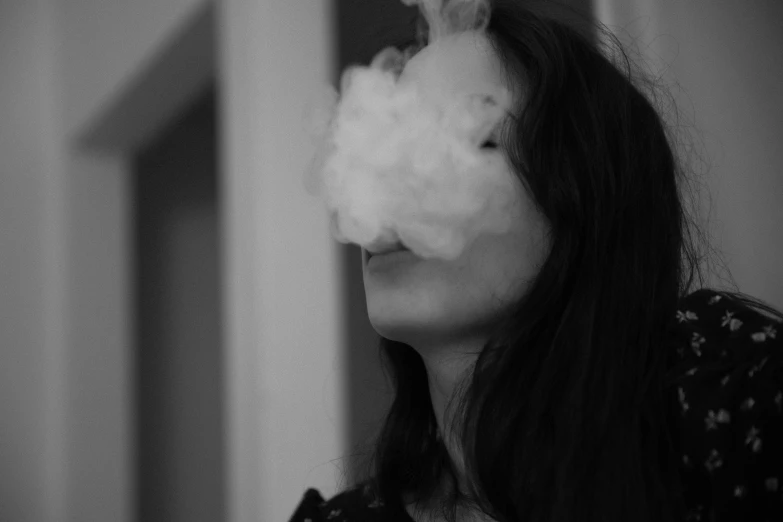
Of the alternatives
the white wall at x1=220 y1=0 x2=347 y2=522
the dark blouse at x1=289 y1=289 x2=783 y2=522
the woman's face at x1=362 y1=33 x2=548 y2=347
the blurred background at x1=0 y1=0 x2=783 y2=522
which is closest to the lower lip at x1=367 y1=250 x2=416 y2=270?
the woman's face at x1=362 y1=33 x2=548 y2=347

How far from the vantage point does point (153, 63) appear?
7.75 feet

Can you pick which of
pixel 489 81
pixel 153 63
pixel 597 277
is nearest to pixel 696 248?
pixel 597 277

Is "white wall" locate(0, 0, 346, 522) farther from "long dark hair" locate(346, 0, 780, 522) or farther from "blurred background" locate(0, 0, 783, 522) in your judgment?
"long dark hair" locate(346, 0, 780, 522)

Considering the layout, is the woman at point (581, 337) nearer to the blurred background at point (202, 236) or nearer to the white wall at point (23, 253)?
the blurred background at point (202, 236)

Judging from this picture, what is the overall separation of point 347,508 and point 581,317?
15.9 inches

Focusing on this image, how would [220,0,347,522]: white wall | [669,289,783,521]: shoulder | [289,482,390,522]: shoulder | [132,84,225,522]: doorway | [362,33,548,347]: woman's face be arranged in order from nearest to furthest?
1. [669,289,783,521]: shoulder
2. [362,33,548,347]: woman's face
3. [289,482,390,522]: shoulder
4. [220,0,347,522]: white wall
5. [132,84,225,522]: doorway

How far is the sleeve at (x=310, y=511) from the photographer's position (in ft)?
3.31

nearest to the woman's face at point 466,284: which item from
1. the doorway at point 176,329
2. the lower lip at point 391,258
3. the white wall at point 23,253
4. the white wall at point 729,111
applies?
the lower lip at point 391,258

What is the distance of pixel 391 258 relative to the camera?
0.86 m

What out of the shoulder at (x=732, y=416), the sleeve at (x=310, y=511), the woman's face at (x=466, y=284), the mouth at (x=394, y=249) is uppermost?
the mouth at (x=394, y=249)

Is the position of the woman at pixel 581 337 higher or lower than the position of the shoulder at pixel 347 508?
higher

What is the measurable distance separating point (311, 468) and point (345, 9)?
3.51 ft

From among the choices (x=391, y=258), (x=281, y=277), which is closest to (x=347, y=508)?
(x=391, y=258)

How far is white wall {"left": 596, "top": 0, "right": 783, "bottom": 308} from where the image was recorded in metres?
1.01
